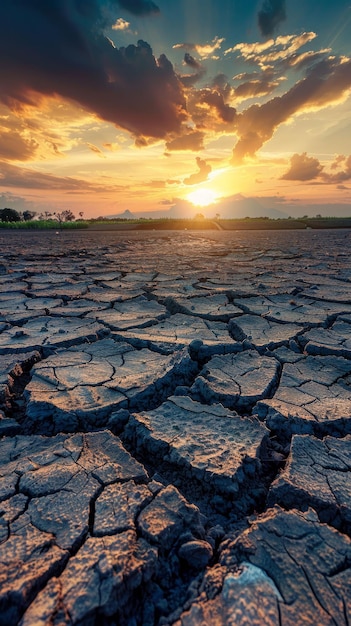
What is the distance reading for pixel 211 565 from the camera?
82cm

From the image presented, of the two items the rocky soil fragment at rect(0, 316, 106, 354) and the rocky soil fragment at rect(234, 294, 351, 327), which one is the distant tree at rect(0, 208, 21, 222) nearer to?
the rocky soil fragment at rect(0, 316, 106, 354)

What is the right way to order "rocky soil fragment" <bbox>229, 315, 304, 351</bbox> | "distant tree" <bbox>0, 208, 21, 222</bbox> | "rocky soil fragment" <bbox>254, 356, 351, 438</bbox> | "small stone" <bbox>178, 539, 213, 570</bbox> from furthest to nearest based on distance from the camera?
"distant tree" <bbox>0, 208, 21, 222</bbox> → "rocky soil fragment" <bbox>229, 315, 304, 351</bbox> → "rocky soil fragment" <bbox>254, 356, 351, 438</bbox> → "small stone" <bbox>178, 539, 213, 570</bbox>

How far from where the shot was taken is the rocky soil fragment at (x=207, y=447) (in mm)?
1033

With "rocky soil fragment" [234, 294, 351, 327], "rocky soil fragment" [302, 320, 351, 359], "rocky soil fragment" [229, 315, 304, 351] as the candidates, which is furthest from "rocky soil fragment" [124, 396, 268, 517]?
"rocky soil fragment" [234, 294, 351, 327]

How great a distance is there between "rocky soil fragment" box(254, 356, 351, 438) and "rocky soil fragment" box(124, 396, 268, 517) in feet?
0.40

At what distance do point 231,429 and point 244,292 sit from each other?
7.37ft

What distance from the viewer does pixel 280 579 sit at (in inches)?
29.4

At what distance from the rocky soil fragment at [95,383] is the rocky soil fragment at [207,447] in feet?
0.50

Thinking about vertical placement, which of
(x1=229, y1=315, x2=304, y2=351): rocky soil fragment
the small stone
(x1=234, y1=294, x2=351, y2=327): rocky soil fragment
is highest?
the small stone

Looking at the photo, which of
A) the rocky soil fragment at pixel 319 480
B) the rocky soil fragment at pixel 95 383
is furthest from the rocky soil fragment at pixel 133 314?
the rocky soil fragment at pixel 319 480

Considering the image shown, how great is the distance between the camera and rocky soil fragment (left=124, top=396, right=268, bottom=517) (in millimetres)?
1033

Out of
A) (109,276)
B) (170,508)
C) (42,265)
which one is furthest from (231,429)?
(42,265)

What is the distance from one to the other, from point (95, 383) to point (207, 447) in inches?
27.0

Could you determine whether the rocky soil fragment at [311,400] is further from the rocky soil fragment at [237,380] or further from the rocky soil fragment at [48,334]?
the rocky soil fragment at [48,334]
